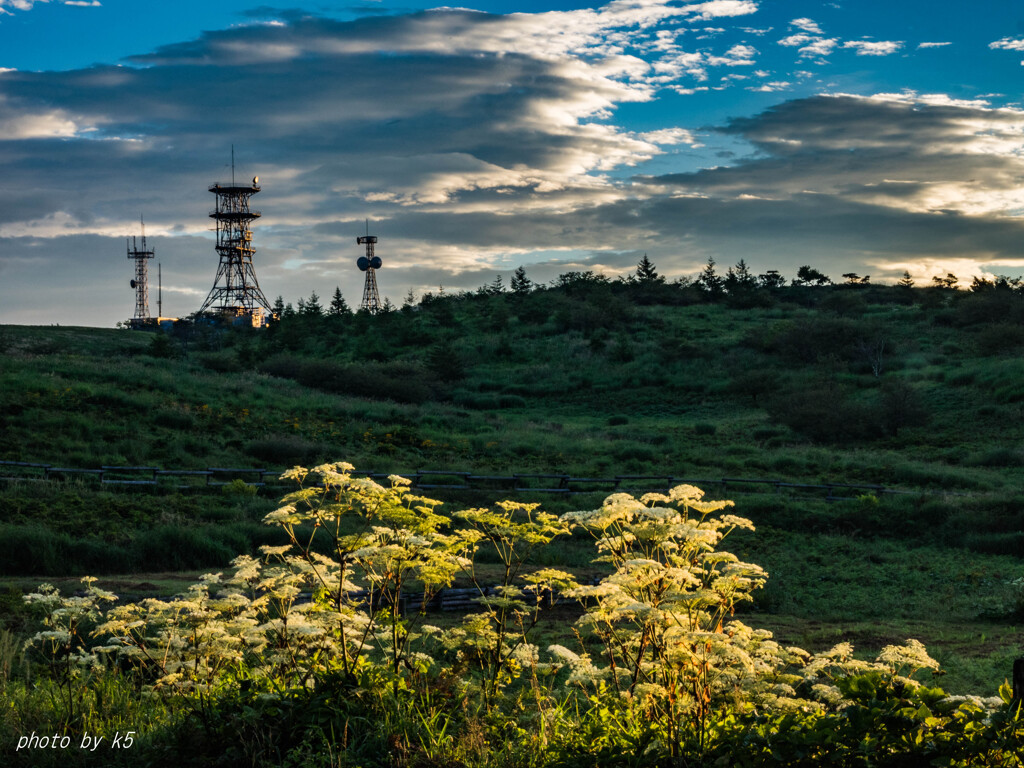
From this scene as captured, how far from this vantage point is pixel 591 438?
94.7ft

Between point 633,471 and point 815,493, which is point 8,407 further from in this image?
point 815,493

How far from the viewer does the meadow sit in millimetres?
11617

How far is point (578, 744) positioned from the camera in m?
3.89

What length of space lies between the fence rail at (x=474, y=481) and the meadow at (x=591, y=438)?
34 cm

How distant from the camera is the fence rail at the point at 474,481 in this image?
17.4 metres

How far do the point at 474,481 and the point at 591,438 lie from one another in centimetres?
926

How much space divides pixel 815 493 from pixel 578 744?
1783 centimetres

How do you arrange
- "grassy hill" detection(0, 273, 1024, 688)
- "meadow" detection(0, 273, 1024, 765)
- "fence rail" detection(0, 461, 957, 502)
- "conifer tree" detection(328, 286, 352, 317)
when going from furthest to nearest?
"conifer tree" detection(328, 286, 352, 317), "fence rail" detection(0, 461, 957, 502), "grassy hill" detection(0, 273, 1024, 688), "meadow" detection(0, 273, 1024, 765)

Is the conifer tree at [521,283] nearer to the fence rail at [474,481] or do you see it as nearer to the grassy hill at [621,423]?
the grassy hill at [621,423]

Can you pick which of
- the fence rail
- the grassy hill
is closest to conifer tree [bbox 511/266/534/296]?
→ the grassy hill

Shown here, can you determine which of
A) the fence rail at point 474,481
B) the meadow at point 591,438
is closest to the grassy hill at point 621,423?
the meadow at point 591,438

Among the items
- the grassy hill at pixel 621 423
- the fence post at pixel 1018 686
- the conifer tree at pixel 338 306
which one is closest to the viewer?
the fence post at pixel 1018 686

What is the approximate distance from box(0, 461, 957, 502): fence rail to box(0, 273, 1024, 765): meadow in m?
0.34

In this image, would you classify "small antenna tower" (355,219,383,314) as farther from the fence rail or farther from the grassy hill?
the fence rail
